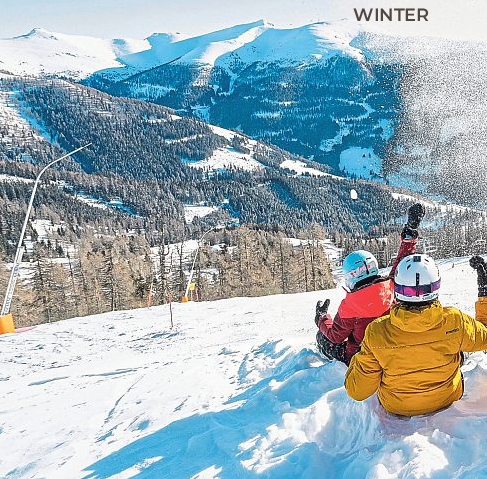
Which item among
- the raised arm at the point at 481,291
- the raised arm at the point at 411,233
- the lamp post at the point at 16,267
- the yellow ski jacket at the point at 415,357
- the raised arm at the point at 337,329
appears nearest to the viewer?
the yellow ski jacket at the point at 415,357

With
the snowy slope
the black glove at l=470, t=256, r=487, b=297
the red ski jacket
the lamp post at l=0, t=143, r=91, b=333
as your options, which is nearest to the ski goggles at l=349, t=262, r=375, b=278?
the red ski jacket

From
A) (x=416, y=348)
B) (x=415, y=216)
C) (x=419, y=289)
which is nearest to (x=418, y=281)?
(x=419, y=289)

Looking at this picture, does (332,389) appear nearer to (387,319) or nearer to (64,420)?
(387,319)

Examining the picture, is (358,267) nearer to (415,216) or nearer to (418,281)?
(415,216)

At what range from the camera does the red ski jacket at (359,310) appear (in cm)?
575

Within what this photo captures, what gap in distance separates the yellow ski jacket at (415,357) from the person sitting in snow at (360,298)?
173 cm

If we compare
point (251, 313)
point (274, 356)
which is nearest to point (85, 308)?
point (251, 313)

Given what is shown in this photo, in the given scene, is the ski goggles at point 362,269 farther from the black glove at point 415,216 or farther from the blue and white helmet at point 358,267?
the black glove at point 415,216

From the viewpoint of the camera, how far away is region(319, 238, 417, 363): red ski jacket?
5750mm

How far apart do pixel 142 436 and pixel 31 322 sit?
55.1 m

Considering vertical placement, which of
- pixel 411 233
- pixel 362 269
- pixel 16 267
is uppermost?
pixel 411 233

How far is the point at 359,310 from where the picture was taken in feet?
19.1

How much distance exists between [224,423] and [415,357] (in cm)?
272

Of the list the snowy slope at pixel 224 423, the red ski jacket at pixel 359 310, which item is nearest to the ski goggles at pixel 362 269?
the red ski jacket at pixel 359 310
